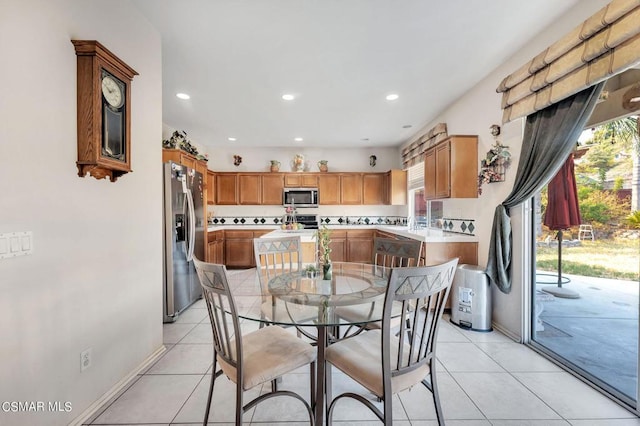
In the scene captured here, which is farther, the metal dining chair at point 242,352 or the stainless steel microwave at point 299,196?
the stainless steel microwave at point 299,196

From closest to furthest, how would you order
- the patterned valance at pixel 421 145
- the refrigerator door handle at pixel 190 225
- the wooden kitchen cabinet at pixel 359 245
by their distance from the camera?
the refrigerator door handle at pixel 190 225 < the patterned valance at pixel 421 145 < the wooden kitchen cabinet at pixel 359 245

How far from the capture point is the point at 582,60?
Result: 183 centimetres

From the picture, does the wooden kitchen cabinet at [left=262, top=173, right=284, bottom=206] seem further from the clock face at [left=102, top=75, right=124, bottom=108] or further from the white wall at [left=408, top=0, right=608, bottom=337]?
the clock face at [left=102, top=75, right=124, bottom=108]

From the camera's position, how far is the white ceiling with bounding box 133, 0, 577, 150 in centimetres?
205

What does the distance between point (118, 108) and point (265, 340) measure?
1698mm

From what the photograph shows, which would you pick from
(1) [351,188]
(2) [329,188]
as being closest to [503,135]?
(1) [351,188]

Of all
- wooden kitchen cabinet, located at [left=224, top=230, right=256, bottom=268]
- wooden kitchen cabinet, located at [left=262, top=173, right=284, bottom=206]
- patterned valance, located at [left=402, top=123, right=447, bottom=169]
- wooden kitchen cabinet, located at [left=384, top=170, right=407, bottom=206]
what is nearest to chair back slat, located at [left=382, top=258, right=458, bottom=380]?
patterned valance, located at [left=402, top=123, right=447, bottom=169]

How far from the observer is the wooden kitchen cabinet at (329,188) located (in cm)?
618

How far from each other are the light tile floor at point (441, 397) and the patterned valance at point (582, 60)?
2.02 metres

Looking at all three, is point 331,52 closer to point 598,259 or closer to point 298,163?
point 598,259

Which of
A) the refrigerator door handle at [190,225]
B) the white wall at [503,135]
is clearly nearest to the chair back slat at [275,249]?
the refrigerator door handle at [190,225]

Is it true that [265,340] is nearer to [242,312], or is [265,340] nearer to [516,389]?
[242,312]

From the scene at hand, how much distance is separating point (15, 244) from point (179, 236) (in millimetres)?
2075

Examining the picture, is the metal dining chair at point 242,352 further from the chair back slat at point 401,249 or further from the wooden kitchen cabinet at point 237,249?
the wooden kitchen cabinet at point 237,249
